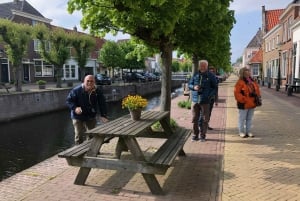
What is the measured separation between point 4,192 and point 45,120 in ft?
47.4

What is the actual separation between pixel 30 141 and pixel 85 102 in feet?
23.9

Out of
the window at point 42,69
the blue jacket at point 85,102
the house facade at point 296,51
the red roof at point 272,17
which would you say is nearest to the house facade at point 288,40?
the house facade at point 296,51

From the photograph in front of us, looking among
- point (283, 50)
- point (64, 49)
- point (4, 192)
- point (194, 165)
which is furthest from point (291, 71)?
point (4, 192)

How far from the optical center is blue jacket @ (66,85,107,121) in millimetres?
6383

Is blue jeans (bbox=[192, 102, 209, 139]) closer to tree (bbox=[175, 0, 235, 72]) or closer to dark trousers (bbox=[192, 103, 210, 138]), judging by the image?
dark trousers (bbox=[192, 103, 210, 138])

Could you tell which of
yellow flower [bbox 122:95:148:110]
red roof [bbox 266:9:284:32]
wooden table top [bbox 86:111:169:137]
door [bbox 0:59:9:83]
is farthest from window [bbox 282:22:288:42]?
yellow flower [bbox 122:95:148:110]

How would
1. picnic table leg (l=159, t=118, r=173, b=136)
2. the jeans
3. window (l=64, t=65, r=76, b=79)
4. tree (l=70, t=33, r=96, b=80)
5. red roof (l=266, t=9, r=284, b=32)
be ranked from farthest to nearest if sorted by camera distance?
window (l=64, t=65, r=76, b=79)
red roof (l=266, t=9, r=284, b=32)
tree (l=70, t=33, r=96, b=80)
picnic table leg (l=159, t=118, r=173, b=136)
the jeans

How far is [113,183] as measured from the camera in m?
5.36

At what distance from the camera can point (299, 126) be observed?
10.2m

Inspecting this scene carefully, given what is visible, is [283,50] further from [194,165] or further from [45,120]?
[194,165]

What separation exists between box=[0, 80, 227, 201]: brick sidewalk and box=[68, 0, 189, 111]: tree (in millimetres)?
2755

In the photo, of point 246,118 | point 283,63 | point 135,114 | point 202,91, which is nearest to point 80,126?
point 135,114

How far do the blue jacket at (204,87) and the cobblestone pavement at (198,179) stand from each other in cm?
102

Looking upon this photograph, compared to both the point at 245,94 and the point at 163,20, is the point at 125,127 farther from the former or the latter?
the point at 245,94
